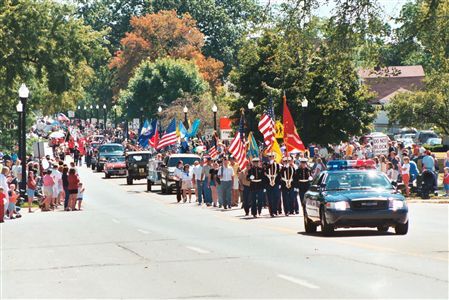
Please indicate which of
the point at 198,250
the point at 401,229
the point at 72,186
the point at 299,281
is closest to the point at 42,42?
the point at 72,186

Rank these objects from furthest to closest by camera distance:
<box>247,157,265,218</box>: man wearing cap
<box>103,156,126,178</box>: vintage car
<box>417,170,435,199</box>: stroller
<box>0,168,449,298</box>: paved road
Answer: <box>103,156,126,178</box>: vintage car → <box>417,170,435,199</box>: stroller → <box>247,157,265,218</box>: man wearing cap → <box>0,168,449,298</box>: paved road

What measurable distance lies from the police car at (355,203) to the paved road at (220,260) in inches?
16.0

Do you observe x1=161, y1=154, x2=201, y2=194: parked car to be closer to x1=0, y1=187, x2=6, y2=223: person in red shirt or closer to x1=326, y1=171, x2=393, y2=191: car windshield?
x1=0, y1=187, x2=6, y2=223: person in red shirt

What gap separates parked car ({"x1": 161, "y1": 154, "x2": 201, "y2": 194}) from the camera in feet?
164

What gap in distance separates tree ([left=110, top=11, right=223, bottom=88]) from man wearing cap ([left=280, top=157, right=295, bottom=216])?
88266 mm

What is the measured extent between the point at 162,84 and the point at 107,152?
95.7 feet

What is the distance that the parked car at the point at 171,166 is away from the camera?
164 feet

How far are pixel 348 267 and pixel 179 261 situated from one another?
3266 millimetres

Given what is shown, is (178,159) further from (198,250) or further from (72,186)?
(198,250)

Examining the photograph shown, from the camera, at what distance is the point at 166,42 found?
12350 cm

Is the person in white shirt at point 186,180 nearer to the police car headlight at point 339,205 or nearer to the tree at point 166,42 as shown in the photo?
the police car headlight at point 339,205

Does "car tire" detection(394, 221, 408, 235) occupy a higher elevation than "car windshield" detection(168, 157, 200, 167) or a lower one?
lower

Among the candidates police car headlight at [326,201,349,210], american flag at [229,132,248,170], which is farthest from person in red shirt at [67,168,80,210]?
police car headlight at [326,201,349,210]

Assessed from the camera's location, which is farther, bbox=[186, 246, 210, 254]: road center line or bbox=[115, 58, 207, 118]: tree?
bbox=[115, 58, 207, 118]: tree
